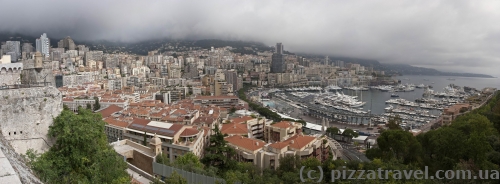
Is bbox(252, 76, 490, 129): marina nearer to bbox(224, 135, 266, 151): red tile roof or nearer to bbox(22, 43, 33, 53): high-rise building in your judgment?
bbox(224, 135, 266, 151): red tile roof

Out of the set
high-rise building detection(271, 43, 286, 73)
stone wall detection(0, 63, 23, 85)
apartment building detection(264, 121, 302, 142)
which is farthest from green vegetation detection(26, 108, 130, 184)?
high-rise building detection(271, 43, 286, 73)

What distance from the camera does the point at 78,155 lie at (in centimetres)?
577

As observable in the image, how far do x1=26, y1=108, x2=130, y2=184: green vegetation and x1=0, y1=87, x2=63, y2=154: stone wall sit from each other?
21 centimetres

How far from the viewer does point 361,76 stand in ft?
280

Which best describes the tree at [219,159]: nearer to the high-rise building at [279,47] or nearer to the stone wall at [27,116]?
the stone wall at [27,116]

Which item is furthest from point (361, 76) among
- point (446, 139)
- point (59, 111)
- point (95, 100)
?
point (59, 111)

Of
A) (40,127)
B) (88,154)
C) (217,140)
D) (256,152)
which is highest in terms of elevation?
(40,127)

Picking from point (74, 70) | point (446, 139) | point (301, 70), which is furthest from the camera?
point (301, 70)

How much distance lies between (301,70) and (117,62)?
4413 cm

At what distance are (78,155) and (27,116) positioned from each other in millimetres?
1258

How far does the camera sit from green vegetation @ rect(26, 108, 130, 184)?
218 inches

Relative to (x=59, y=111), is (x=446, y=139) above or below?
below

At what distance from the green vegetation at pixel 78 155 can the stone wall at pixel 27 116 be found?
21 centimetres

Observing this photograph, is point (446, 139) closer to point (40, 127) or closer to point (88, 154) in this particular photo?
point (88, 154)
